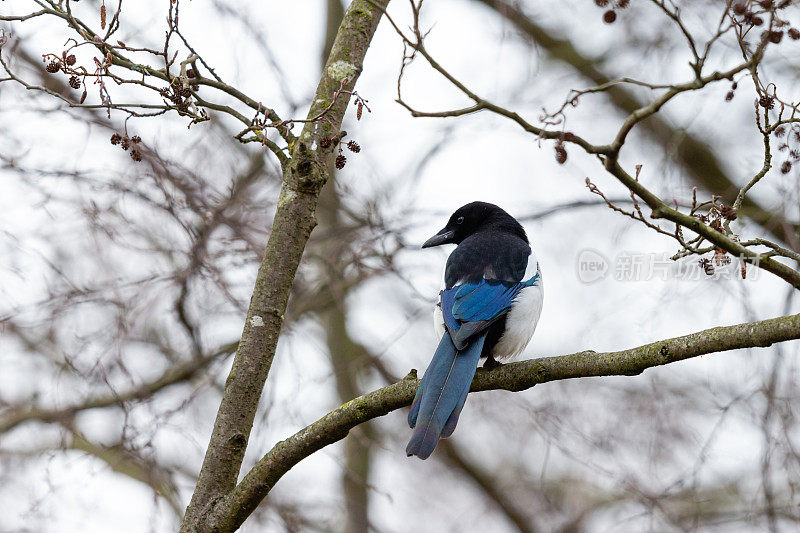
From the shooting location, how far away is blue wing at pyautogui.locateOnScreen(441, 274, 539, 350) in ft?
11.4

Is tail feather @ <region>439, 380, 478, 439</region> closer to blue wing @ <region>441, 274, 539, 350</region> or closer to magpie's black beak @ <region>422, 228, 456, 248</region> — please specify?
blue wing @ <region>441, 274, 539, 350</region>

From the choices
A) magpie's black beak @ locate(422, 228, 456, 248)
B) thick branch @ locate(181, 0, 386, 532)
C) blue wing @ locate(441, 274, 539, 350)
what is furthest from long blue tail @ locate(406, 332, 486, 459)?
magpie's black beak @ locate(422, 228, 456, 248)

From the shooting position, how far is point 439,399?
2969mm

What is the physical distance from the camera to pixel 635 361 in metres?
2.44

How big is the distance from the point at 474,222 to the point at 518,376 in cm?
198

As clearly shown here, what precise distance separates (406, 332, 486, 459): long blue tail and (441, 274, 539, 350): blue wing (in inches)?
5.1

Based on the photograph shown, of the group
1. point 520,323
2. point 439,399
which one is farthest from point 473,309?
point 439,399

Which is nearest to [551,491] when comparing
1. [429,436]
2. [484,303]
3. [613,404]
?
[613,404]

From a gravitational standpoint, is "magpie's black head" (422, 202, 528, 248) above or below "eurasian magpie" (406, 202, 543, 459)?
above

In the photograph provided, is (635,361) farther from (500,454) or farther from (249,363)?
(500,454)

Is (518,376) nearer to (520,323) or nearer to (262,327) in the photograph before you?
(262,327)

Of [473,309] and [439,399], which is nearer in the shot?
[439,399]

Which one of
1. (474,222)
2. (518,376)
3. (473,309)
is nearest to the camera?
(518,376)

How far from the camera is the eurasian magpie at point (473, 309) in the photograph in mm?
2936
